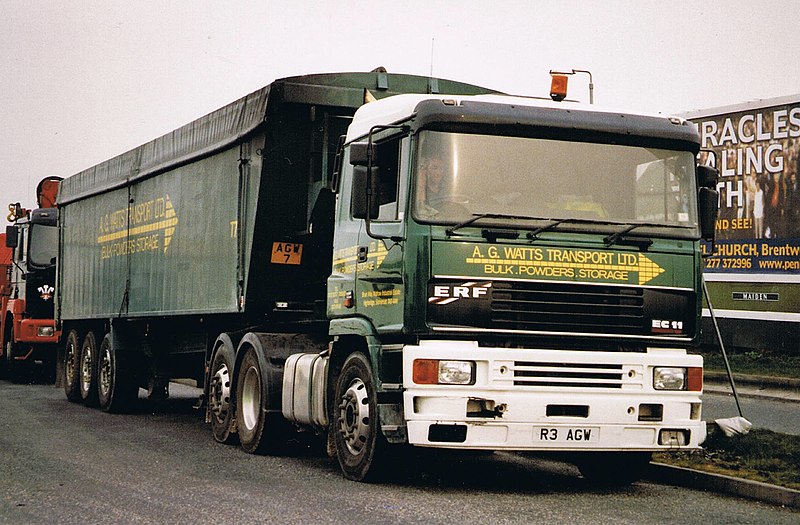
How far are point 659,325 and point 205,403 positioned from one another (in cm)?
646

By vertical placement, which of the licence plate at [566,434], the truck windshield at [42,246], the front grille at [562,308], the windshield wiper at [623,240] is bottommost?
the licence plate at [566,434]

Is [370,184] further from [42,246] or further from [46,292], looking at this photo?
[46,292]

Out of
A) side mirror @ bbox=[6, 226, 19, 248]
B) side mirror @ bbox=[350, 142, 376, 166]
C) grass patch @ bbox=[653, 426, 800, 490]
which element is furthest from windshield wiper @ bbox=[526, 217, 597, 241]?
side mirror @ bbox=[6, 226, 19, 248]

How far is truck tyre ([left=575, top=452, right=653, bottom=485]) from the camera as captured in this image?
10.8 meters

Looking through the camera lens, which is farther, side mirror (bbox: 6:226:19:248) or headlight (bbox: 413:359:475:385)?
side mirror (bbox: 6:226:19:248)

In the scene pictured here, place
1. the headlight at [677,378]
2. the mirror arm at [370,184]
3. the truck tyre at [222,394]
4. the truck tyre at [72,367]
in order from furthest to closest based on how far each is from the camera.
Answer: the truck tyre at [72,367]
the truck tyre at [222,394]
the headlight at [677,378]
the mirror arm at [370,184]

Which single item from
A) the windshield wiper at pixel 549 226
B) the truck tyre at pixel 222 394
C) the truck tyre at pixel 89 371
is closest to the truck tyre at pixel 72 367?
the truck tyre at pixel 89 371

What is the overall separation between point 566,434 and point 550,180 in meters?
1.91

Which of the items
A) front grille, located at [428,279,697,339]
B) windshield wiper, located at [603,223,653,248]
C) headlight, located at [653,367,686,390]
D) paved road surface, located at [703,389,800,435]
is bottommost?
paved road surface, located at [703,389,800,435]

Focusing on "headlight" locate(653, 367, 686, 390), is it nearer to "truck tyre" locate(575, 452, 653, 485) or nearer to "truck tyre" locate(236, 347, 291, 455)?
"truck tyre" locate(575, 452, 653, 485)

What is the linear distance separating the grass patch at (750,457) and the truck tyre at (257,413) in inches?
141

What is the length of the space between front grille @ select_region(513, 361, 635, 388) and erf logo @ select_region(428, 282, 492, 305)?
0.58 meters

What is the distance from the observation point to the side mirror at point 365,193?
32.8 ft

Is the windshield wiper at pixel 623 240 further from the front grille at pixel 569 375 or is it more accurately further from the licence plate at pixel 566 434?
the licence plate at pixel 566 434
